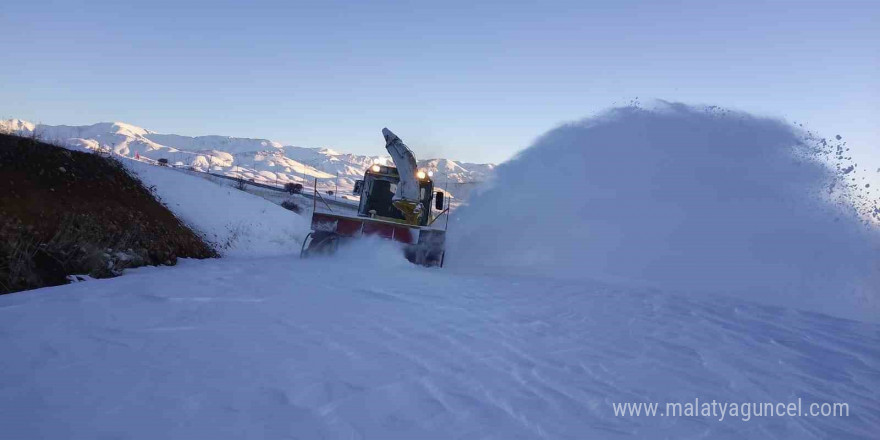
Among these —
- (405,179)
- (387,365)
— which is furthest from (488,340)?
(405,179)

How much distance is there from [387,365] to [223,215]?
49.9 feet

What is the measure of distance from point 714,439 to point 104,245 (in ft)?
32.8

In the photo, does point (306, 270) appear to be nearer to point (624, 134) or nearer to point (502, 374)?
point (502, 374)

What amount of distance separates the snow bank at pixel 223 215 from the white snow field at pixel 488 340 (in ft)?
15.8

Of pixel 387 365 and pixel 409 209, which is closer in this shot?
pixel 387 365

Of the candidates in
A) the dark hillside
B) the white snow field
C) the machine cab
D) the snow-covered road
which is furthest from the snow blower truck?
the snow-covered road

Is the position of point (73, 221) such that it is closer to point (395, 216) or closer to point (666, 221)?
point (395, 216)

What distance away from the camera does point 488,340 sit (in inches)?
195

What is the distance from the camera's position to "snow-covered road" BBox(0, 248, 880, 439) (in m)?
2.76

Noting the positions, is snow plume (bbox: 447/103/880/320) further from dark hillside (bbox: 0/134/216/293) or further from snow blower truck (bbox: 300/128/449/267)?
dark hillside (bbox: 0/134/216/293)

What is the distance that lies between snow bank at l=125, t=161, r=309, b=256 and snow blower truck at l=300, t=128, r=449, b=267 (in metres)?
3.79

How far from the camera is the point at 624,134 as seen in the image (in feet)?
54.5

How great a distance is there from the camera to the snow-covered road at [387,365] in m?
2.76

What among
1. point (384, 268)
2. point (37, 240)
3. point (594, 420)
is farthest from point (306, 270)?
point (594, 420)
